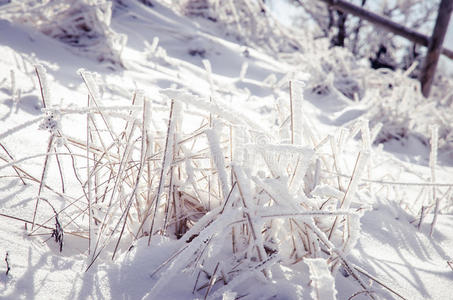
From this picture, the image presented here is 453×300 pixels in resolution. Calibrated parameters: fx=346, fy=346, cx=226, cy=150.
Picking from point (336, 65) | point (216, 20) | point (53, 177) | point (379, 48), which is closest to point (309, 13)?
point (379, 48)

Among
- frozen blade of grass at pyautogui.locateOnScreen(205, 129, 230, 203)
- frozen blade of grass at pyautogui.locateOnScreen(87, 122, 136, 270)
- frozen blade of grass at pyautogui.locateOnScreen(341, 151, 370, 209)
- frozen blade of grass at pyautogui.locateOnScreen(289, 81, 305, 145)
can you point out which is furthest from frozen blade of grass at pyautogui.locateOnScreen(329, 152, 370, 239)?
frozen blade of grass at pyautogui.locateOnScreen(87, 122, 136, 270)

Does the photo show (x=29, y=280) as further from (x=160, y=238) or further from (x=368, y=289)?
(x=368, y=289)

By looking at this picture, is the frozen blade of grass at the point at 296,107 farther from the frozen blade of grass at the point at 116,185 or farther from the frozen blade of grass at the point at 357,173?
the frozen blade of grass at the point at 116,185

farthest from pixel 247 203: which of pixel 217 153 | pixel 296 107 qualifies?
pixel 296 107

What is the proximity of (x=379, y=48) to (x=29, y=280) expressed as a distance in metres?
9.19

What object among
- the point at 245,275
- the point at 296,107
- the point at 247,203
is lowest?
the point at 245,275

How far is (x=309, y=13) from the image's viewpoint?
9.26 meters

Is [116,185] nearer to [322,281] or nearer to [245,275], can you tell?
[245,275]

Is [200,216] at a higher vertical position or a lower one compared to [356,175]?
lower

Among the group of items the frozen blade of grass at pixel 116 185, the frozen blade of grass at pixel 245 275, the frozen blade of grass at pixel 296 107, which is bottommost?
the frozen blade of grass at pixel 245 275

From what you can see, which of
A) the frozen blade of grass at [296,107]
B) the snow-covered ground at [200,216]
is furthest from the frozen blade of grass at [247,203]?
the frozen blade of grass at [296,107]

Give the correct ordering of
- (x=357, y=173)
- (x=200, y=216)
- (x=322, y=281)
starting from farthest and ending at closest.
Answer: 1. (x=200, y=216)
2. (x=357, y=173)
3. (x=322, y=281)

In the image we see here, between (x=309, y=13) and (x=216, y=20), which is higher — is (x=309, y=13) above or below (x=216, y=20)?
above

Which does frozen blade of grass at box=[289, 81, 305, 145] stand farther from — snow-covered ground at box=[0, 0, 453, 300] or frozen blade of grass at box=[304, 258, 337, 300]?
frozen blade of grass at box=[304, 258, 337, 300]
